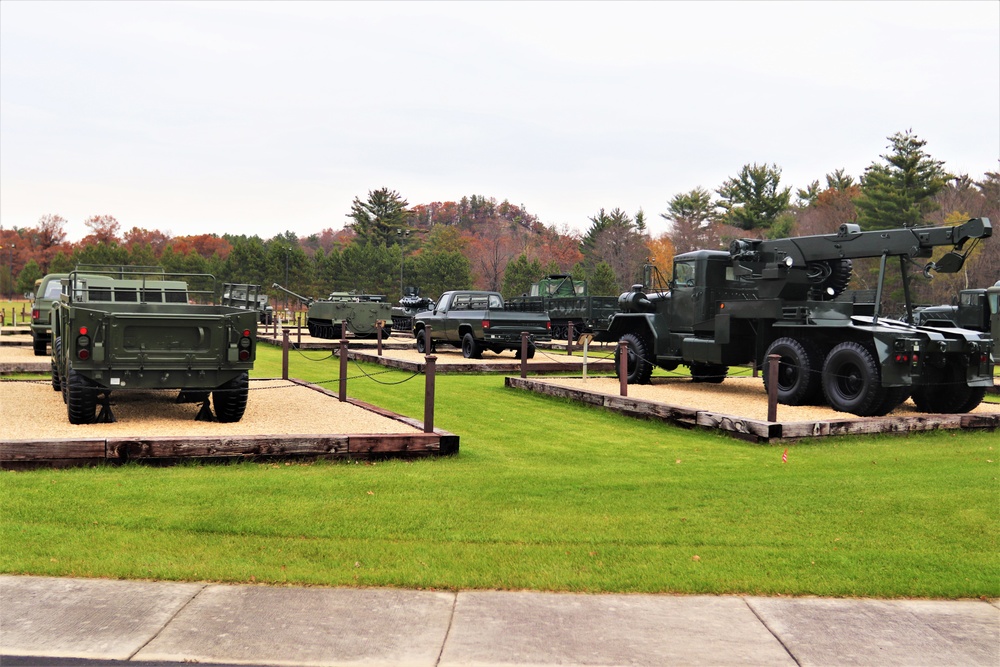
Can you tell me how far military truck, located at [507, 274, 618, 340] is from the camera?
35.8 meters

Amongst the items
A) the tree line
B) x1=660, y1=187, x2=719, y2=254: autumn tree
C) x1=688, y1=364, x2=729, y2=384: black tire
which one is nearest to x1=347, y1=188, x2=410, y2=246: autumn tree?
the tree line

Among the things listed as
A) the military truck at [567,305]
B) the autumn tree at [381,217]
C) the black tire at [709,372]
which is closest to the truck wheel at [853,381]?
the black tire at [709,372]

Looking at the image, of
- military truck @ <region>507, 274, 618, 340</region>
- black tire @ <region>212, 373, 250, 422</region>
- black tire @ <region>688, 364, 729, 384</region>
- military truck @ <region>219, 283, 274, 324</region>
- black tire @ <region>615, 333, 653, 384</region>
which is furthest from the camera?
military truck @ <region>219, 283, 274, 324</region>

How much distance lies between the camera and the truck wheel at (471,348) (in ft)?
80.1

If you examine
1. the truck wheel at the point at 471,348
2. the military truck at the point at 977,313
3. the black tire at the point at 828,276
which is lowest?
the truck wheel at the point at 471,348

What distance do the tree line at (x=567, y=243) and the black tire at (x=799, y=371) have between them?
33746mm

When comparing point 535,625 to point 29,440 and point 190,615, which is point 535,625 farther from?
point 29,440

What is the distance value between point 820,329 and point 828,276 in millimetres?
1606

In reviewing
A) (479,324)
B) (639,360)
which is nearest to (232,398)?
(639,360)

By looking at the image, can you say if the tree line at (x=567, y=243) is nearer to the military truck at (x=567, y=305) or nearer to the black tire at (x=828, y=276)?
the military truck at (x=567, y=305)

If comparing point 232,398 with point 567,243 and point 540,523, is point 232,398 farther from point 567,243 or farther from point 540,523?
point 567,243

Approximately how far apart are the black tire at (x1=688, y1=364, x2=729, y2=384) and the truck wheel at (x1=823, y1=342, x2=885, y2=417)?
13.8ft

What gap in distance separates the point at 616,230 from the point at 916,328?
7758 centimetres

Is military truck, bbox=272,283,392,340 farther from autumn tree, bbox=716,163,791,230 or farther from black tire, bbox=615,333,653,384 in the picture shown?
autumn tree, bbox=716,163,791,230
